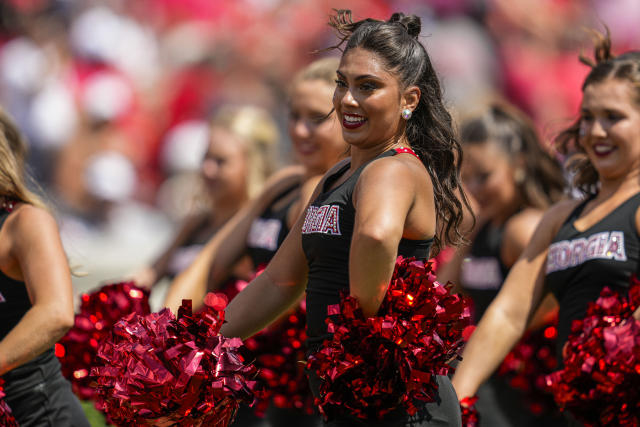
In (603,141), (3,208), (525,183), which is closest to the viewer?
(3,208)

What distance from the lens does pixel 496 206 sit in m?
5.17

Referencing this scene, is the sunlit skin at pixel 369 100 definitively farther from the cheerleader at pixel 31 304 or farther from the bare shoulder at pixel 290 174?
the bare shoulder at pixel 290 174

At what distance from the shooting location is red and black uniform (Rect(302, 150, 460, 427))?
8.46ft

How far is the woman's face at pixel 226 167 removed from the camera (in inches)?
222

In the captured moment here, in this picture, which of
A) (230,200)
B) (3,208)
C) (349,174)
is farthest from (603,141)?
(230,200)

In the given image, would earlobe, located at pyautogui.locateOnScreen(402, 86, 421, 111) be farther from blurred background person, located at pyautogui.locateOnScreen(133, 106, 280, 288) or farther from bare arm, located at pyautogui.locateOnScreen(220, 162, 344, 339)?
blurred background person, located at pyautogui.locateOnScreen(133, 106, 280, 288)

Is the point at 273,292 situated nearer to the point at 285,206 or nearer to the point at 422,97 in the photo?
the point at 422,97

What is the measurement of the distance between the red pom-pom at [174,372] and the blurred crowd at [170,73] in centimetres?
852

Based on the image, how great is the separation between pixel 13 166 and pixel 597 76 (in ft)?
7.06

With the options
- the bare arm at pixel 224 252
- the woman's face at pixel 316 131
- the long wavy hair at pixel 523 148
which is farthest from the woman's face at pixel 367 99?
the long wavy hair at pixel 523 148

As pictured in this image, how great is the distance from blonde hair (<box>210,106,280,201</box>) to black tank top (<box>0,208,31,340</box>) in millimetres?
2445

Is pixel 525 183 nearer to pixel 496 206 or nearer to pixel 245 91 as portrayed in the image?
pixel 496 206

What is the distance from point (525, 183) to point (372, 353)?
286 centimetres

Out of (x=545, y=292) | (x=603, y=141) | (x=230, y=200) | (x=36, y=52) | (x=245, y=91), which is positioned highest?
(x=603, y=141)
